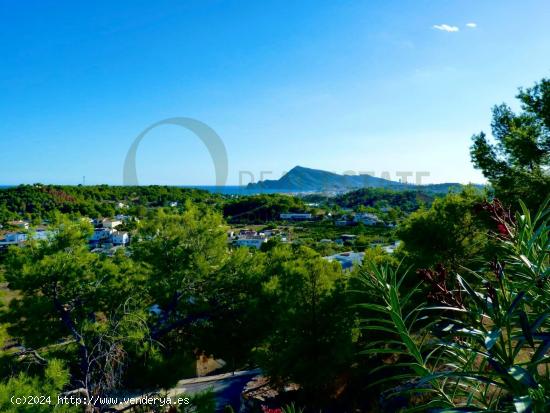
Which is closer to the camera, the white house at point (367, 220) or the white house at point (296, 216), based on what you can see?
the white house at point (367, 220)

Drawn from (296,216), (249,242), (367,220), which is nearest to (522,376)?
(249,242)

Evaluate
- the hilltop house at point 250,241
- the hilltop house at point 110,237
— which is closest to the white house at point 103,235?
the hilltop house at point 110,237

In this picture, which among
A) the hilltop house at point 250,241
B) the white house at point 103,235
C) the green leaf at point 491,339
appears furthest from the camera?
the white house at point 103,235

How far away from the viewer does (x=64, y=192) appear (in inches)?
3083

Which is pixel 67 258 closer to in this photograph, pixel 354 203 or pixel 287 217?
pixel 287 217

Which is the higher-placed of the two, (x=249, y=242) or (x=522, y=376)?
(x=522, y=376)

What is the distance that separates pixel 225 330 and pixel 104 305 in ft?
10.6

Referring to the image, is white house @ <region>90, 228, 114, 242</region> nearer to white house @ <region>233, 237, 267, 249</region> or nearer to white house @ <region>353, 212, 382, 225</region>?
white house @ <region>233, 237, 267, 249</region>

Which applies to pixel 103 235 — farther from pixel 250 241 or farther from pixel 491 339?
pixel 491 339

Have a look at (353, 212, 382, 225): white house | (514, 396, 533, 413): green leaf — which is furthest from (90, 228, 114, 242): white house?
(514, 396, 533, 413): green leaf

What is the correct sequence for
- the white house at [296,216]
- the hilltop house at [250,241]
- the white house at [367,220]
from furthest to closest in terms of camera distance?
1. the white house at [296,216]
2. the white house at [367,220]
3. the hilltop house at [250,241]

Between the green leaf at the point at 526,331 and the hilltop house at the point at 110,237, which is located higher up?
the green leaf at the point at 526,331

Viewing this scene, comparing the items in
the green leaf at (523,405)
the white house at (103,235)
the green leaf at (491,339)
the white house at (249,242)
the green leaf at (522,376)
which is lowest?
the white house at (249,242)

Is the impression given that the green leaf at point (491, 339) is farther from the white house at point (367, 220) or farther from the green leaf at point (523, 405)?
the white house at point (367, 220)
